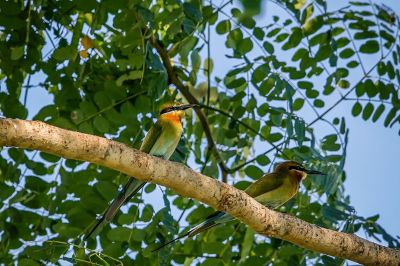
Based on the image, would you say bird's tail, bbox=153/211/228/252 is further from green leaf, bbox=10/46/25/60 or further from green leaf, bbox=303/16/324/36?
green leaf, bbox=303/16/324/36

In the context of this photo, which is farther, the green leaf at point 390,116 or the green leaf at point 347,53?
the green leaf at point 347,53

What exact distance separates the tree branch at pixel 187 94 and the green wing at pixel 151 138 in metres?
0.47

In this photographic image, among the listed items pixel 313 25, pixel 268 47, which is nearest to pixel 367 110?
pixel 313 25

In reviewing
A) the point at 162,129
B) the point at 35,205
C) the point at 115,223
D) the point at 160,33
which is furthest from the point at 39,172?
the point at 160,33

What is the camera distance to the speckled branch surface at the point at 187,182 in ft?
5.87

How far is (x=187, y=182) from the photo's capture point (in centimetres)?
209

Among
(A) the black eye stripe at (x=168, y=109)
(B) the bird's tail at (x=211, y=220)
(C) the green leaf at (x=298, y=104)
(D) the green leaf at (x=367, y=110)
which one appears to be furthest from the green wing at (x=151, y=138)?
(D) the green leaf at (x=367, y=110)

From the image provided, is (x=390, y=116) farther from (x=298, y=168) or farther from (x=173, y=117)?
(x=173, y=117)

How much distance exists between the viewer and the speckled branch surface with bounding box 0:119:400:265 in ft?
5.87

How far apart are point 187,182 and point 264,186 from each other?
108cm

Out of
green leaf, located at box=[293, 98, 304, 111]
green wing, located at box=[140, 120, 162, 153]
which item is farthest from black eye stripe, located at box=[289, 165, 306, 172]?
green wing, located at box=[140, 120, 162, 153]

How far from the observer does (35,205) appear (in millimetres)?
3186

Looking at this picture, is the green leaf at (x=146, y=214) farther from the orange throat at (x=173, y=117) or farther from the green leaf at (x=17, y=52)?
the green leaf at (x=17, y=52)

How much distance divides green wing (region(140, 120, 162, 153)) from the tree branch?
472 millimetres
